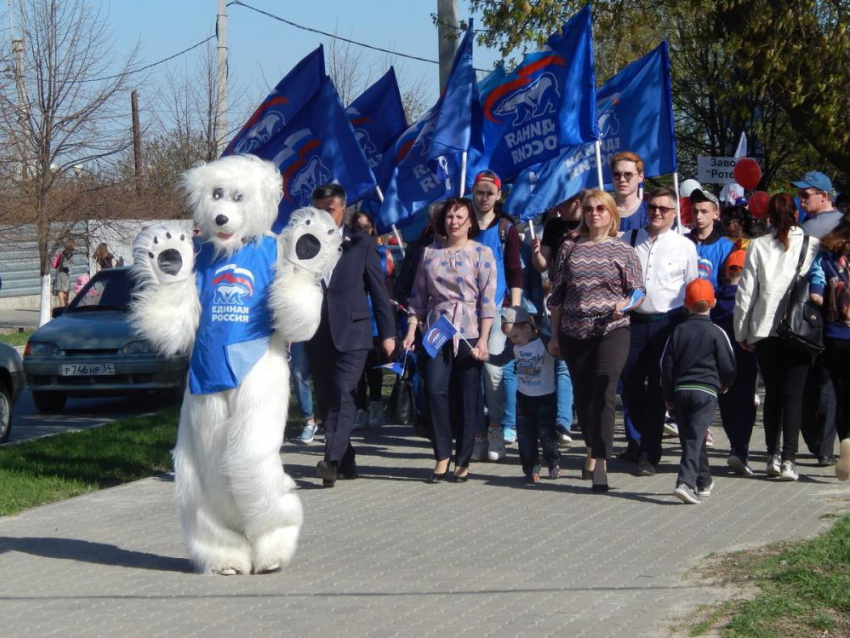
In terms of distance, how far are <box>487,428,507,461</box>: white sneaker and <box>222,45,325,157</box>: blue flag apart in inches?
130

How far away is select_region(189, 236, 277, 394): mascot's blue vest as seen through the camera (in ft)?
21.3

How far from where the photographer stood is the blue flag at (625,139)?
11.1 metres

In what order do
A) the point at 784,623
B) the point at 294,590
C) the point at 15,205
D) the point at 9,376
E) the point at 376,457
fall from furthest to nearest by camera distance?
the point at 15,205 < the point at 9,376 < the point at 376,457 < the point at 294,590 < the point at 784,623

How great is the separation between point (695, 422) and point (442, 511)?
5.44ft


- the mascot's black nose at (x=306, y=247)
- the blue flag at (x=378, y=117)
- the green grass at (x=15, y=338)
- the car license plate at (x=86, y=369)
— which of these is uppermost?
the blue flag at (x=378, y=117)

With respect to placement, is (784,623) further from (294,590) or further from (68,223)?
(68,223)

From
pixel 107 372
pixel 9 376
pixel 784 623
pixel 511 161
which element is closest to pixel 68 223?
pixel 107 372

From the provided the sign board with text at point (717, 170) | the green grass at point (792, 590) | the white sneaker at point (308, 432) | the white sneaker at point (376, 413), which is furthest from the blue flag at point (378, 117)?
the green grass at point (792, 590)

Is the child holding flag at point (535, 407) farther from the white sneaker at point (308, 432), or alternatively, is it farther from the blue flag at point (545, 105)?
the white sneaker at point (308, 432)

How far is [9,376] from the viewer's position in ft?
40.9

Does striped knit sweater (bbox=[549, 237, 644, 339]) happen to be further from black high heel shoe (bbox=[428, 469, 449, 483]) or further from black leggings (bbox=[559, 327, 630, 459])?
black high heel shoe (bbox=[428, 469, 449, 483])

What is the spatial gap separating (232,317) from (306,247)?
0.51 meters

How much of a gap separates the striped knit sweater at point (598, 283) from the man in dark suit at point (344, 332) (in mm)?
1328

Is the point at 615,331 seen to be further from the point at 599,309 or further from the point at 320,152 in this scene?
the point at 320,152
